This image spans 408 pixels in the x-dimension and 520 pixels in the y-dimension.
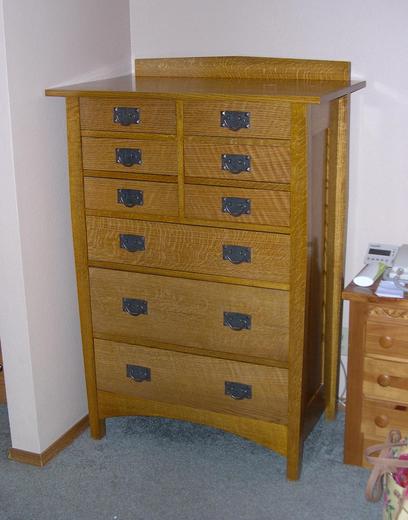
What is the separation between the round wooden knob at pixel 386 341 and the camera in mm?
2293

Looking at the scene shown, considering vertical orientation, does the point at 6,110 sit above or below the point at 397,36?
below

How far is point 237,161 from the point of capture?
219 centimetres

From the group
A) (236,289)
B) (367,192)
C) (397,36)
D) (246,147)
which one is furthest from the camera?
(367,192)

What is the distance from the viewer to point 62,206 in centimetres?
252

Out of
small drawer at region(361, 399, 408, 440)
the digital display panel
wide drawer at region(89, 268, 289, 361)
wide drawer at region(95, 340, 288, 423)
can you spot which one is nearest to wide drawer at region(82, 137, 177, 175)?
wide drawer at region(89, 268, 289, 361)

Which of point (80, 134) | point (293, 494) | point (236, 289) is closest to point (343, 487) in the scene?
point (293, 494)

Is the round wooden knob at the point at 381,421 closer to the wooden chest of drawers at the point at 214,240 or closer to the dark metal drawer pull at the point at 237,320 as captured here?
the wooden chest of drawers at the point at 214,240

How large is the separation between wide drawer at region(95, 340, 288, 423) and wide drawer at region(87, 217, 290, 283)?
30 cm

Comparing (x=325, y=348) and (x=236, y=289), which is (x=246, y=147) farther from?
(x=325, y=348)

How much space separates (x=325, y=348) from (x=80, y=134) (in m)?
1.10

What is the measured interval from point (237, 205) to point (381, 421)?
2.65 ft

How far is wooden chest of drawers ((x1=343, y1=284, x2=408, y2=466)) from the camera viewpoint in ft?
7.48

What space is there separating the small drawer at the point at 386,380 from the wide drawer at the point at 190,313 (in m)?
0.27

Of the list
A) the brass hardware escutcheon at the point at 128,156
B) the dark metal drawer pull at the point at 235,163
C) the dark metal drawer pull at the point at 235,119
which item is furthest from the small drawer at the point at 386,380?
the brass hardware escutcheon at the point at 128,156
